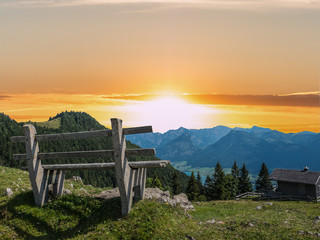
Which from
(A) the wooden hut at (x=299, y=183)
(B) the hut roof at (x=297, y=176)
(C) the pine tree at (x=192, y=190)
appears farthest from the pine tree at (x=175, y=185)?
(A) the wooden hut at (x=299, y=183)

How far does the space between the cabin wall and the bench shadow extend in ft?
151

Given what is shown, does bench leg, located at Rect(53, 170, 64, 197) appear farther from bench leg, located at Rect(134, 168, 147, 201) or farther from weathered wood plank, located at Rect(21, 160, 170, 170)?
bench leg, located at Rect(134, 168, 147, 201)

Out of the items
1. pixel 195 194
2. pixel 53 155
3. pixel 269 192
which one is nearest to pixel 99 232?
pixel 53 155

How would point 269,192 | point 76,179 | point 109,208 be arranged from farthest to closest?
point 269,192 → point 76,179 → point 109,208

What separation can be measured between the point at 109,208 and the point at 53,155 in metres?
4.04

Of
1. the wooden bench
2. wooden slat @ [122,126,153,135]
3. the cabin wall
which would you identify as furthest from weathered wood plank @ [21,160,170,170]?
the cabin wall

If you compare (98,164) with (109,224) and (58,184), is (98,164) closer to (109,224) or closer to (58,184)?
(109,224)

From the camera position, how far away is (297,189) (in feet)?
171

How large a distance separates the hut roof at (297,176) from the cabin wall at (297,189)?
34.3 inches

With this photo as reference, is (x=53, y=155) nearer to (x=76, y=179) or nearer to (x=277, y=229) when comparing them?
(x=76, y=179)

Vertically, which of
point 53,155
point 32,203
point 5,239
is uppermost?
point 53,155

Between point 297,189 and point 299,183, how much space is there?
135 centimetres

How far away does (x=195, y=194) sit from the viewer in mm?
76438

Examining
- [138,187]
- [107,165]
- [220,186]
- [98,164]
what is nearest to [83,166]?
[98,164]
